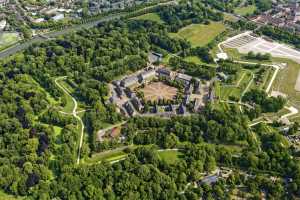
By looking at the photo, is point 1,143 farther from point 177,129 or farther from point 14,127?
point 177,129

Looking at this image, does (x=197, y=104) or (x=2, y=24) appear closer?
(x=197, y=104)

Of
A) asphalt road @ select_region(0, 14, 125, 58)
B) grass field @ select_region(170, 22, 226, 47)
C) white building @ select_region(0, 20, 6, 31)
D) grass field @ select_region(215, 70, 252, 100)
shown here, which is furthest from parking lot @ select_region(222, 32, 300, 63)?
white building @ select_region(0, 20, 6, 31)

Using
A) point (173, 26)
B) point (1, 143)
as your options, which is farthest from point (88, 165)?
point (173, 26)

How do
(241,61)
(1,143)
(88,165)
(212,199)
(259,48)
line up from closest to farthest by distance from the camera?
1. (212,199)
2. (88,165)
3. (1,143)
4. (241,61)
5. (259,48)

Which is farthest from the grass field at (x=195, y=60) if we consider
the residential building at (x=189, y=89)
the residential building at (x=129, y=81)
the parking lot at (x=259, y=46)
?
the residential building at (x=129, y=81)

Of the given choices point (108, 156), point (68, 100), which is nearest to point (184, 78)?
point (68, 100)

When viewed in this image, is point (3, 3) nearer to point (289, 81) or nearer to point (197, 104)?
point (197, 104)
